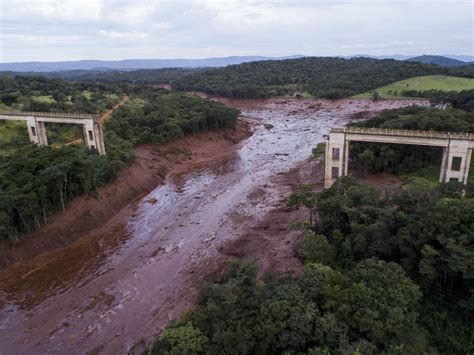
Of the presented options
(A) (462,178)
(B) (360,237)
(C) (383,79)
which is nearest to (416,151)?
(A) (462,178)

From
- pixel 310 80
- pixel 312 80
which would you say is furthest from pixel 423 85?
pixel 310 80

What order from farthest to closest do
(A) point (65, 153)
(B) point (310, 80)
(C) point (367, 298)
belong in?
(B) point (310, 80)
(A) point (65, 153)
(C) point (367, 298)

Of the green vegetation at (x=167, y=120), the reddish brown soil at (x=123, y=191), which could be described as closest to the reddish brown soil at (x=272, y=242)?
the reddish brown soil at (x=123, y=191)

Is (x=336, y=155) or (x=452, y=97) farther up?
(x=452, y=97)

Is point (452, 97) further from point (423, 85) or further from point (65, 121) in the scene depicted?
point (65, 121)

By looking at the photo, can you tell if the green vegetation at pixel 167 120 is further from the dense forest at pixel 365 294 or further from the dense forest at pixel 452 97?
the dense forest at pixel 452 97
